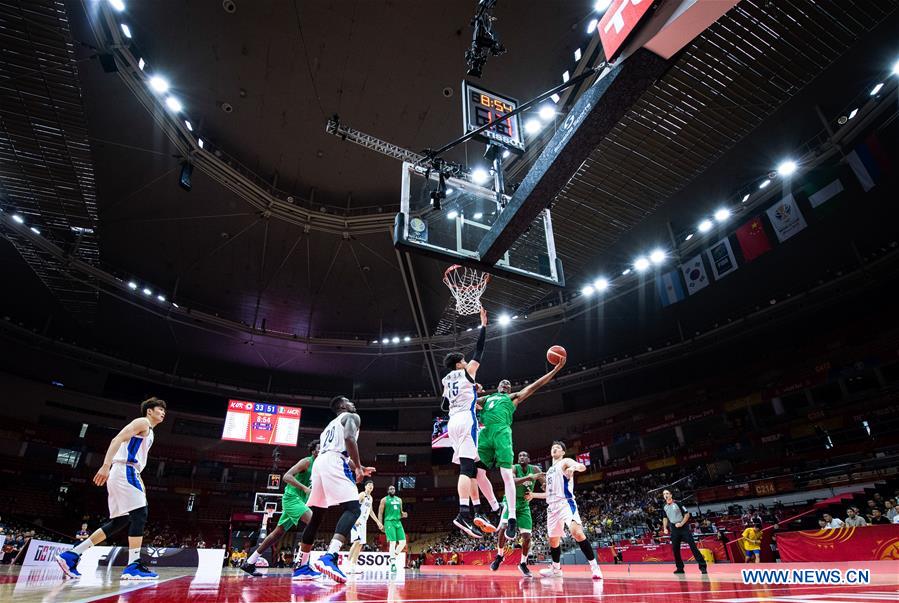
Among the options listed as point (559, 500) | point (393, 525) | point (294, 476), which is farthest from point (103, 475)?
point (393, 525)

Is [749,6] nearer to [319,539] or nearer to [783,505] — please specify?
[783,505]

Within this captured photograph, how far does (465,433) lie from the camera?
5.07 meters

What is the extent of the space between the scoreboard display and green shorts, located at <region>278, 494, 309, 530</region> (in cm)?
1959

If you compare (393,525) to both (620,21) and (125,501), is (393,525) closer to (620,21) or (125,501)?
(125,501)

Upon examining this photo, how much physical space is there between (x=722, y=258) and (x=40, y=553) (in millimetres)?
22485

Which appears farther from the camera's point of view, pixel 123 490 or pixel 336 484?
pixel 123 490

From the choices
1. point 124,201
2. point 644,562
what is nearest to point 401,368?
point 124,201

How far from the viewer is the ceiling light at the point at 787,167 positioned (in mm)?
14727

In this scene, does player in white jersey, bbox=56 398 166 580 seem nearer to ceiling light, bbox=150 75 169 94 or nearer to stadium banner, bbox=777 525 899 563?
stadium banner, bbox=777 525 899 563

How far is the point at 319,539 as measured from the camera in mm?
27672

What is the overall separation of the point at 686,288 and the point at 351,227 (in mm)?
13261

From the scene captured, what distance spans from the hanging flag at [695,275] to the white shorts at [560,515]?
13.8 m

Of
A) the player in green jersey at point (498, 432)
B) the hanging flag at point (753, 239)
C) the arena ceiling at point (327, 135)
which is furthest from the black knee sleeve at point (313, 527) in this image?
the hanging flag at point (753, 239)

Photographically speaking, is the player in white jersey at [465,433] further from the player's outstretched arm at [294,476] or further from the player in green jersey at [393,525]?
the player in green jersey at [393,525]
